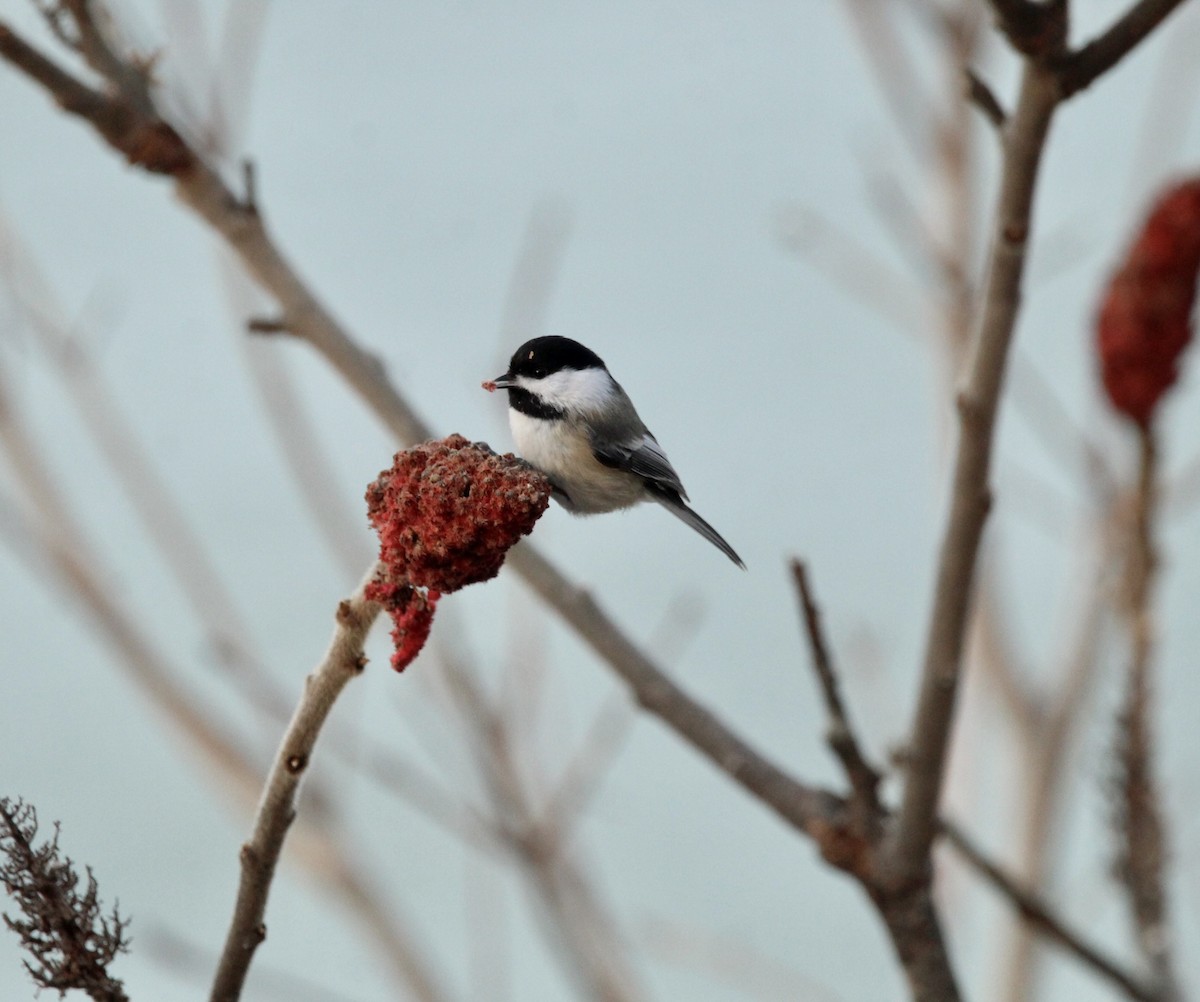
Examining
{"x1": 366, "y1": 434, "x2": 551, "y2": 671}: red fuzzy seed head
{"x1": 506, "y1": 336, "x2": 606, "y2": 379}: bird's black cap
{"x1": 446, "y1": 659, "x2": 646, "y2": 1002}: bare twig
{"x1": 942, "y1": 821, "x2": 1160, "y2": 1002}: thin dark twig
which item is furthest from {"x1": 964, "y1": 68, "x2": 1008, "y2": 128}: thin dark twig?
{"x1": 446, "y1": 659, "x2": 646, "y2": 1002}: bare twig

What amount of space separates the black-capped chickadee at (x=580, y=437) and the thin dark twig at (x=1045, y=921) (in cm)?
103

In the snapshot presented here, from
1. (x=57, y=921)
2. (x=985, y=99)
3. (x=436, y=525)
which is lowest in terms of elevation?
(x=57, y=921)

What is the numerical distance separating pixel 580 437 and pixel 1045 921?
1.57 metres

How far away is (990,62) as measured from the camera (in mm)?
6309

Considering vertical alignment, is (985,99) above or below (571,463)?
above

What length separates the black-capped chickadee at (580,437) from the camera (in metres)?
2.42

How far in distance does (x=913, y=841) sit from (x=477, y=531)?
1.48 meters

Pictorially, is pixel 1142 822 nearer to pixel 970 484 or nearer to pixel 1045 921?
pixel 1045 921

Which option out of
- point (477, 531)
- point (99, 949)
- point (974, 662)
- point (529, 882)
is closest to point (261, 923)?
point (99, 949)

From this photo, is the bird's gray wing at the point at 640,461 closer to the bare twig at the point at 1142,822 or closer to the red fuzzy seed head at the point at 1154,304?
the bare twig at the point at 1142,822

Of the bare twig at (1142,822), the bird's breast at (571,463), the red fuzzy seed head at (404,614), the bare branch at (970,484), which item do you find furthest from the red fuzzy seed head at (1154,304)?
the red fuzzy seed head at (404,614)

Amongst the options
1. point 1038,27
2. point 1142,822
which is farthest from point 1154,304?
point 1142,822

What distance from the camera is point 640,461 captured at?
2529 millimetres

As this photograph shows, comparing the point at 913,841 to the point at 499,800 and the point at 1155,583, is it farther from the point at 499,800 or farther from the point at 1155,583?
the point at 499,800
